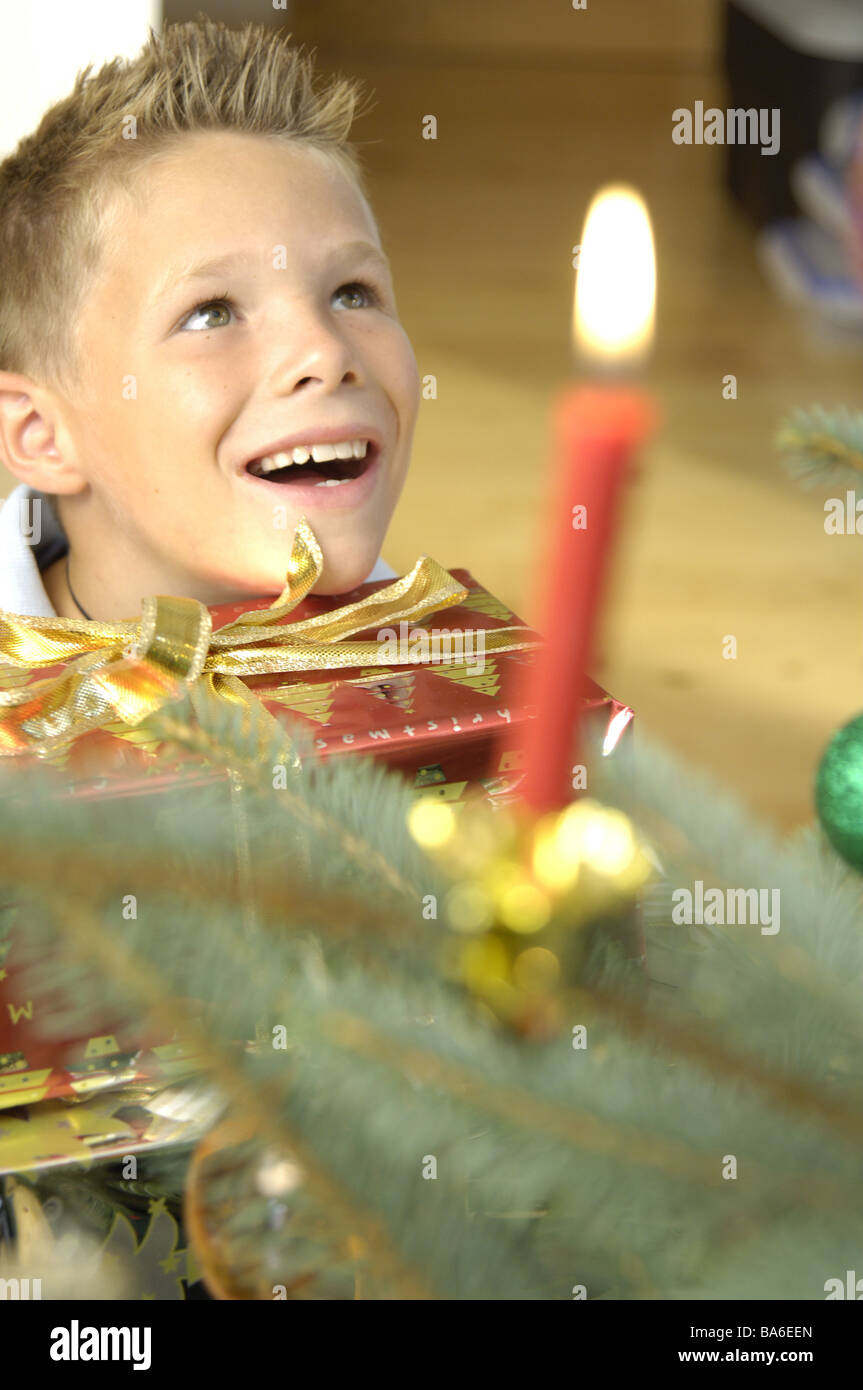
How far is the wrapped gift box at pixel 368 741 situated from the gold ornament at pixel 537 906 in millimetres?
229

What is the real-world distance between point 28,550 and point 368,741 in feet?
0.88

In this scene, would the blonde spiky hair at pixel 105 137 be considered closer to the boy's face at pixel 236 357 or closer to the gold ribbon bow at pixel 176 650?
the boy's face at pixel 236 357

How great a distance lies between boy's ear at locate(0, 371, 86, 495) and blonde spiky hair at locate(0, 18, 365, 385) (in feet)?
0.03

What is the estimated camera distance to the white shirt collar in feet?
2.25

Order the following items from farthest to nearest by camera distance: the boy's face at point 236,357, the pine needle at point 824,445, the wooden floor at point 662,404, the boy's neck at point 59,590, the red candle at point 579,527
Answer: the wooden floor at point 662,404
the boy's neck at point 59,590
the boy's face at point 236,357
the pine needle at point 824,445
the red candle at point 579,527

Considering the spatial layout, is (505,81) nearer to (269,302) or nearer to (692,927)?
(269,302)

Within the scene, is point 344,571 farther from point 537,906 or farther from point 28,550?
point 537,906

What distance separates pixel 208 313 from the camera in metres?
0.60

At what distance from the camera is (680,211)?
9.90 ft

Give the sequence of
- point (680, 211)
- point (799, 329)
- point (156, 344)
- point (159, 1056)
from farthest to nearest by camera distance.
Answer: point (680, 211) < point (799, 329) < point (156, 344) < point (159, 1056)

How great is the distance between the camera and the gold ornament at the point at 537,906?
216 mm

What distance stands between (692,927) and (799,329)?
2.27 m

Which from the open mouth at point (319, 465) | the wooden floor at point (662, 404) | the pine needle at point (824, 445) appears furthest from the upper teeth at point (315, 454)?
the pine needle at point (824, 445)
